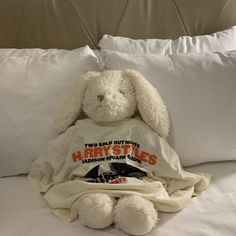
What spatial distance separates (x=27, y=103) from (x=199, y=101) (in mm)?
574

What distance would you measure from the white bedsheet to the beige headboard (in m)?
0.61

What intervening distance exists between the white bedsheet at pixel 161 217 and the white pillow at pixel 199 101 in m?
0.13

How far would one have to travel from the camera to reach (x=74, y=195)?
1.05m

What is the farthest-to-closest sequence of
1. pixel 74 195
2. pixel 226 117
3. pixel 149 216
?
pixel 226 117
pixel 74 195
pixel 149 216

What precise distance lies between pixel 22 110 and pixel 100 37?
0.48 metres

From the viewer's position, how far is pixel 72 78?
123 cm

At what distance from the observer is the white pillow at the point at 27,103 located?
1187 mm

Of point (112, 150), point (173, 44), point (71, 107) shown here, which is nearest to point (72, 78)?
point (71, 107)

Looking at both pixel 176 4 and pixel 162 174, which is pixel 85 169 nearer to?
pixel 162 174

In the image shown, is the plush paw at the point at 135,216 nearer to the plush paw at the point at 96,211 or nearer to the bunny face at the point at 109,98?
the plush paw at the point at 96,211

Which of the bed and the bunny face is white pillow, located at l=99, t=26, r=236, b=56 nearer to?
the bed

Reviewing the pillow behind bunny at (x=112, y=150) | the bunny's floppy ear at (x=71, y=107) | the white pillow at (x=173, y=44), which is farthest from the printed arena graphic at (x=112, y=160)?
the white pillow at (x=173, y=44)

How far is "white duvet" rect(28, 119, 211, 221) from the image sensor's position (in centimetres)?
108

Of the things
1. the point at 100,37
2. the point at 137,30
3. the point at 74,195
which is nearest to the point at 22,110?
the point at 74,195
